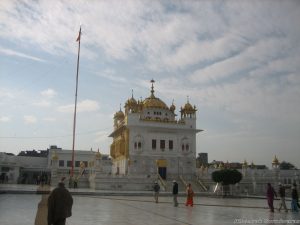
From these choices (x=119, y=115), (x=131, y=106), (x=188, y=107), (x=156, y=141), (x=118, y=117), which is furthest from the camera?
(x=118, y=117)

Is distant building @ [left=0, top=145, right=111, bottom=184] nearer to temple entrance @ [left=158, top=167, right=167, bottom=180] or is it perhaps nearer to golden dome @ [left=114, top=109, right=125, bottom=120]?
golden dome @ [left=114, top=109, right=125, bottom=120]

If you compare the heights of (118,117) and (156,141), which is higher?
(118,117)

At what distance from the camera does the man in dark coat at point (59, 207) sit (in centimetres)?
983

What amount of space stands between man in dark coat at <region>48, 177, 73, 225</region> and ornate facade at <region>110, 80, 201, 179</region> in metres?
40.2

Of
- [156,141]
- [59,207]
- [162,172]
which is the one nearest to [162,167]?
[162,172]

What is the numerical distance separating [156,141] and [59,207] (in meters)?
42.8

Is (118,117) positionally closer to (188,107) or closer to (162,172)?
(188,107)

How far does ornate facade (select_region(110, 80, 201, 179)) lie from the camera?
51.1 meters

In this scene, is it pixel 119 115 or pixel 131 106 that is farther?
pixel 119 115

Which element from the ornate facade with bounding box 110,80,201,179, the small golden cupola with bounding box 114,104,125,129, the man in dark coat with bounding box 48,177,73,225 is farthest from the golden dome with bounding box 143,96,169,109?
the man in dark coat with bounding box 48,177,73,225

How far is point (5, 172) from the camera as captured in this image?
6569 centimetres

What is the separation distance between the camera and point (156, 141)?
52531 millimetres

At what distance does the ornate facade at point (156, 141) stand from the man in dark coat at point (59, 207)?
132 feet

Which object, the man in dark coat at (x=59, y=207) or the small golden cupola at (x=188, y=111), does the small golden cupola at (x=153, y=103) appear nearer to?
the small golden cupola at (x=188, y=111)
